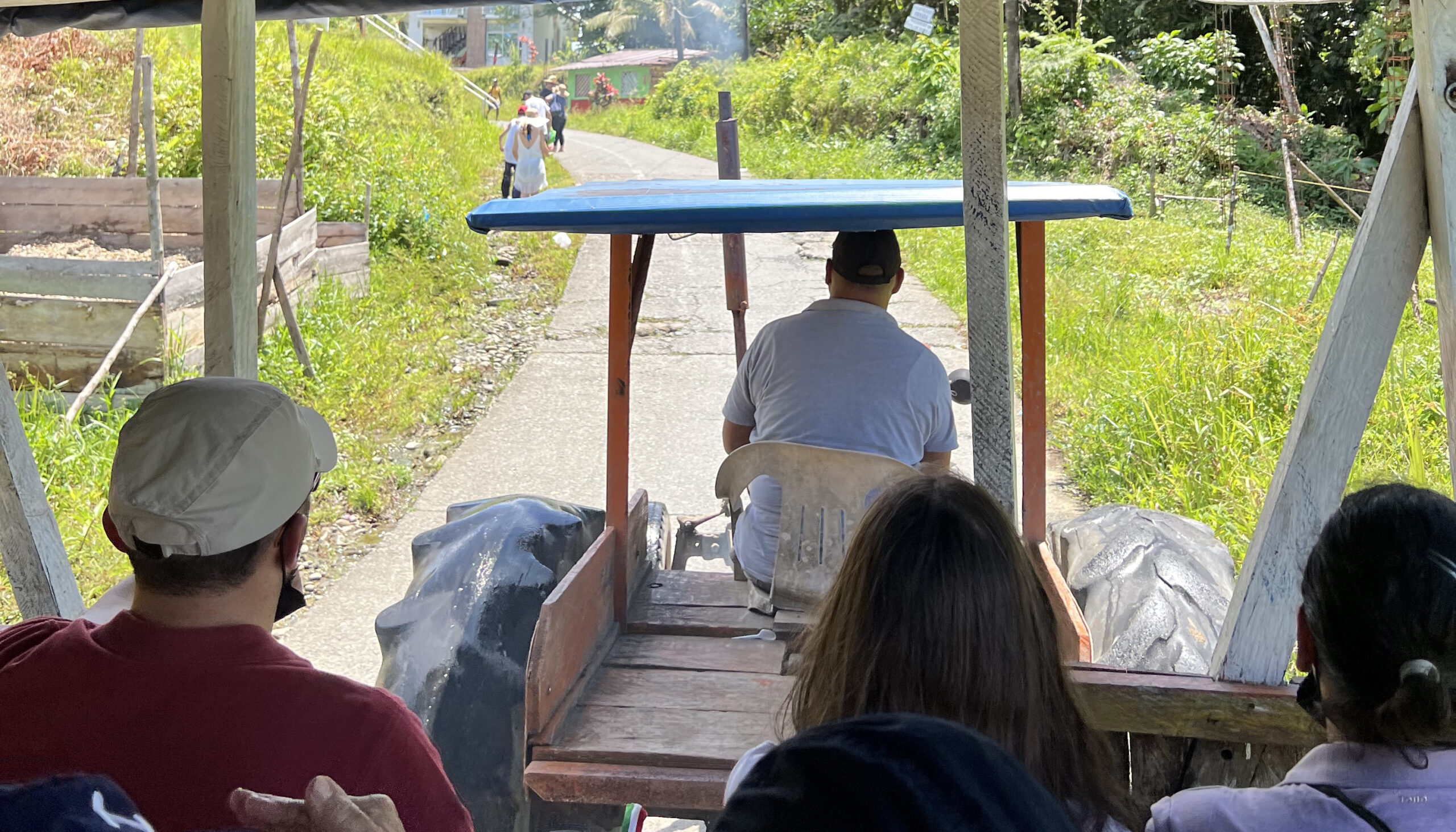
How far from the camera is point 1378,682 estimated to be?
1.28m

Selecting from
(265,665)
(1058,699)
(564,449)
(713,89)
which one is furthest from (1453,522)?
(713,89)

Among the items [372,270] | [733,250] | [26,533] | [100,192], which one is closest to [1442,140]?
[26,533]

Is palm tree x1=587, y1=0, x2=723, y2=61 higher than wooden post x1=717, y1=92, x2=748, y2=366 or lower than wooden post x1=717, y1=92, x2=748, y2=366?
higher

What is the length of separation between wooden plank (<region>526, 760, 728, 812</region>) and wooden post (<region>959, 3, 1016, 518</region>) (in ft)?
2.96

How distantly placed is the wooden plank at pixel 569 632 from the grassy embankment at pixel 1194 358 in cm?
160

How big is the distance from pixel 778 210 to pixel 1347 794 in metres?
1.68

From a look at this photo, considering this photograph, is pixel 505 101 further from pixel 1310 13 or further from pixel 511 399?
pixel 511 399

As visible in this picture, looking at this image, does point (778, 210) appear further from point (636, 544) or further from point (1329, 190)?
point (1329, 190)

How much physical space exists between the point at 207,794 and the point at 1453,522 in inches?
55.2

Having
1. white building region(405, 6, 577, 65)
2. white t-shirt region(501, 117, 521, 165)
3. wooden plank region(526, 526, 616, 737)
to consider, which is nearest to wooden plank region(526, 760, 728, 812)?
wooden plank region(526, 526, 616, 737)

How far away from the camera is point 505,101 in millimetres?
33156

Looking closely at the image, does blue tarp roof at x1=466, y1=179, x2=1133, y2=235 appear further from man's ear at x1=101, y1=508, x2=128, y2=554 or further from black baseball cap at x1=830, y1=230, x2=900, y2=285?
man's ear at x1=101, y1=508, x2=128, y2=554

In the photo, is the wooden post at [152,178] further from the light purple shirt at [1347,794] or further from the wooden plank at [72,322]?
the light purple shirt at [1347,794]

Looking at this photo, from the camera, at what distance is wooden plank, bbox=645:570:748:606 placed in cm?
342
